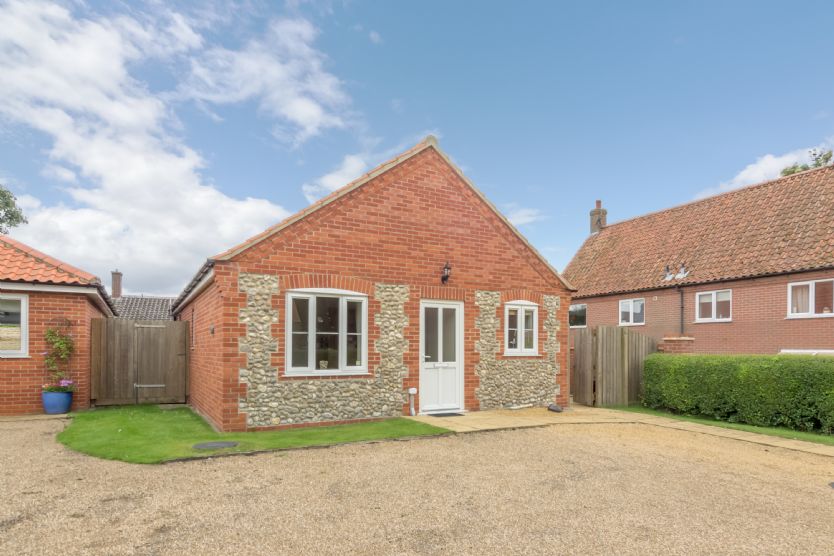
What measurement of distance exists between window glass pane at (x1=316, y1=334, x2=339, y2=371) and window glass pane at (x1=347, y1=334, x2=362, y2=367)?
0.29 meters

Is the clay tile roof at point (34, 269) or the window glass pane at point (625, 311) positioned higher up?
the clay tile roof at point (34, 269)

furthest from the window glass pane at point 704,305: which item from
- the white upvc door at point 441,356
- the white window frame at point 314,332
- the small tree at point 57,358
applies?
the small tree at point 57,358

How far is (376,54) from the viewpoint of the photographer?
15.3 m

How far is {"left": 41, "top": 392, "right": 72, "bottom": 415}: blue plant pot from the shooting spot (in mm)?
11438

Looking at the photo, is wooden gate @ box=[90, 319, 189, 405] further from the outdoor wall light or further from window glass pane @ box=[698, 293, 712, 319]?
window glass pane @ box=[698, 293, 712, 319]

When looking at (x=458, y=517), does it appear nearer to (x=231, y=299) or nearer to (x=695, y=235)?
(x=231, y=299)

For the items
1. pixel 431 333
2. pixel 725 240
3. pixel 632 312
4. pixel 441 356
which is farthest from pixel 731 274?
pixel 431 333

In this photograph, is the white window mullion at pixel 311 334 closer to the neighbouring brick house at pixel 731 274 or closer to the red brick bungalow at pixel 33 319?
the red brick bungalow at pixel 33 319

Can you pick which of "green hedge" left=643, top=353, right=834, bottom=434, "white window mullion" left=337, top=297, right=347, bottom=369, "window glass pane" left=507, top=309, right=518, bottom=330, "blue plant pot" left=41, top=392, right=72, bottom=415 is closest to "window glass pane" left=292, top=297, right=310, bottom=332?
"white window mullion" left=337, top=297, right=347, bottom=369

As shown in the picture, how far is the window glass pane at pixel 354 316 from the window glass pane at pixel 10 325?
25.3 ft

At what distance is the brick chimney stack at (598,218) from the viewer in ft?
89.7

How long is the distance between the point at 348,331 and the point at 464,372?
3167 millimetres

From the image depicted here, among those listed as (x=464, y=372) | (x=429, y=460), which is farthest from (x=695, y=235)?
(x=429, y=460)

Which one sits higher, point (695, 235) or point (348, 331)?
point (695, 235)
